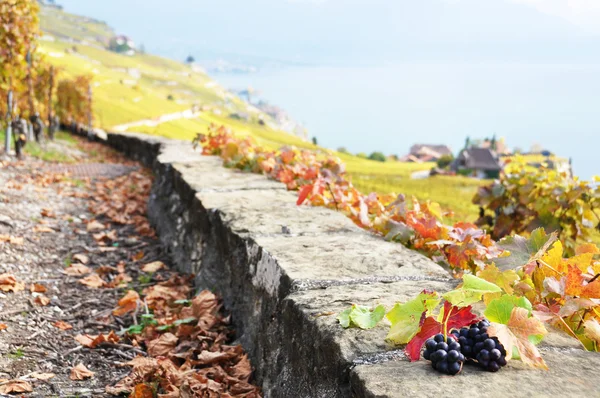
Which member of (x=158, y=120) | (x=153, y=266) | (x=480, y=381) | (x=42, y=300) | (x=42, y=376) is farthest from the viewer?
(x=158, y=120)

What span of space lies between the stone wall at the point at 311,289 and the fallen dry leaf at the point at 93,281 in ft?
2.04

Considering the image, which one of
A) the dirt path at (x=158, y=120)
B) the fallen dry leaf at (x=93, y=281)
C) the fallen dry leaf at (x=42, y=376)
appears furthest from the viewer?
the dirt path at (x=158, y=120)

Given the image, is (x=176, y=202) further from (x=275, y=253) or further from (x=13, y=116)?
(x=13, y=116)

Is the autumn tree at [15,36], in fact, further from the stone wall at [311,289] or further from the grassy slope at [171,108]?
the stone wall at [311,289]

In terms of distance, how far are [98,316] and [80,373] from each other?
0.76 m

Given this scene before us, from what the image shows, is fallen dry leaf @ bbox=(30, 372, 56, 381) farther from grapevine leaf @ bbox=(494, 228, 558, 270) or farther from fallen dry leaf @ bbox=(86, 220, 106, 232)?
fallen dry leaf @ bbox=(86, 220, 106, 232)

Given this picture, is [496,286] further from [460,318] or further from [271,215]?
[271,215]

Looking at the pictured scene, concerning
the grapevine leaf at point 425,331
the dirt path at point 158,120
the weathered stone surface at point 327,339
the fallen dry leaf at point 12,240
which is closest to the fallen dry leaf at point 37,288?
the fallen dry leaf at point 12,240

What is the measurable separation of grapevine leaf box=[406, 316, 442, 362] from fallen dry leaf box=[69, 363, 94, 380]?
181 cm

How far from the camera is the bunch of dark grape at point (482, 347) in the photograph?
4.51 ft

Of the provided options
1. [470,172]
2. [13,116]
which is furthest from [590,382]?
[470,172]

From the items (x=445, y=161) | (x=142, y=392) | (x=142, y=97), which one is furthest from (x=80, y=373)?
(x=142, y=97)

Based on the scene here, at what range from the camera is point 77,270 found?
157 inches

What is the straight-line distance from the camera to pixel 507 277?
1.83 meters
